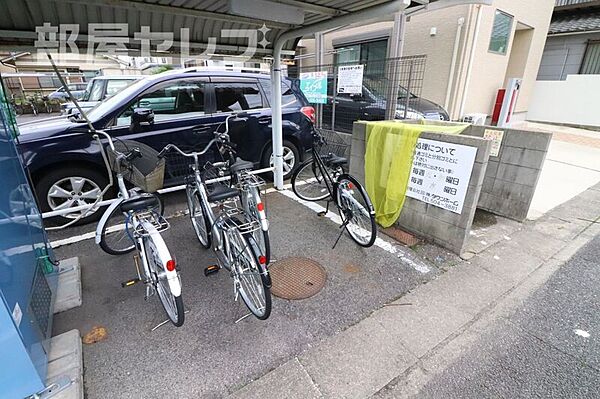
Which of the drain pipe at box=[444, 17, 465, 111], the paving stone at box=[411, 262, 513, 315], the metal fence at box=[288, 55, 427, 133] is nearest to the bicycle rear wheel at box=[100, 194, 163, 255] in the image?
the paving stone at box=[411, 262, 513, 315]

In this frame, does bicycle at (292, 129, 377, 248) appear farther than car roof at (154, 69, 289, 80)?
No

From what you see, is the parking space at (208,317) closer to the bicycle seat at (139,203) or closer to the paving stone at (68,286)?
the paving stone at (68,286)

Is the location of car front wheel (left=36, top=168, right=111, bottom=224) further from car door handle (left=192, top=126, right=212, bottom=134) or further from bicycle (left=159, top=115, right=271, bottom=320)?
bicycle (left=159, top=115, right=271, bottom=320)

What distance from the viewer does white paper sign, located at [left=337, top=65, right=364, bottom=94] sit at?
5.58m

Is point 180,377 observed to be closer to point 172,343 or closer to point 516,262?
point 172,343

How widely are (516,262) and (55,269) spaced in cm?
433

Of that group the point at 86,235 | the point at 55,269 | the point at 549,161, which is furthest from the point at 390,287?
the point at 549,161

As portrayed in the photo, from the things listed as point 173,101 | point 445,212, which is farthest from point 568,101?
point 173,101

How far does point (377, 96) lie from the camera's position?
5910 mm

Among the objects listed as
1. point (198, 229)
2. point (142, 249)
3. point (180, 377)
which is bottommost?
point (180, 377)

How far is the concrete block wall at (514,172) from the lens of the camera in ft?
11.1

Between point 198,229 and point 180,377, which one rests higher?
point 198,229

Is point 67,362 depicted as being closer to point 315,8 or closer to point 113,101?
point 113,101

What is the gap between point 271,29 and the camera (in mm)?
3916
